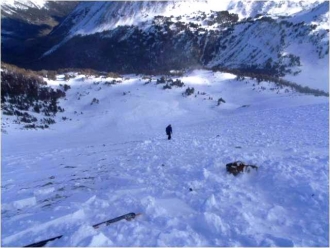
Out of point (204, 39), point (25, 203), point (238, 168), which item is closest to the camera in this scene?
point (25, 203)

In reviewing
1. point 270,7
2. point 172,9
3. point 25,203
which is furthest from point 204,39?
point 25,203

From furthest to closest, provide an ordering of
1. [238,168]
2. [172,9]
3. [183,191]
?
[172,9] → [238,168] → [183,191]

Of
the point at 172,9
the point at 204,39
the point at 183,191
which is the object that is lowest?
the point at 183,191

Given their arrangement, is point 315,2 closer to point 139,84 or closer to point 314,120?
point 139,84

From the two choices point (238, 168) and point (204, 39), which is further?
point (204, 39)

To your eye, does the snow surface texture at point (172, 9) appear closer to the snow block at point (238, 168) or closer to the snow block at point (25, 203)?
the snow block at point (238, 168)

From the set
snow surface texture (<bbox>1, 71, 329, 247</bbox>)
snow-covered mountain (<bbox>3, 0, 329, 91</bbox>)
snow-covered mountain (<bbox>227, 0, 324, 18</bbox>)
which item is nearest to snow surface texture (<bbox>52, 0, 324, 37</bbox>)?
snow-covered mountain (<bbox>227, 0, 324, 18</bbox>)

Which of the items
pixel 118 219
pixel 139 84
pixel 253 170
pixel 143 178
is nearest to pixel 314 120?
pixel 253 170

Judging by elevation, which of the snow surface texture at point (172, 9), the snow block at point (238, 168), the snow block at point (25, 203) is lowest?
the snow block at point (25, 203)

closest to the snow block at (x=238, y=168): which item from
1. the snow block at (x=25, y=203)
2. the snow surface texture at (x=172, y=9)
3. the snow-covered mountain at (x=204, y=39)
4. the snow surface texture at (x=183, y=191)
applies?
the snow surface texture at (x=183, y=191)

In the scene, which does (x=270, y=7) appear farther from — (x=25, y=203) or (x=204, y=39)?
(x=25, y=203)

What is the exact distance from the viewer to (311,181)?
9344mm

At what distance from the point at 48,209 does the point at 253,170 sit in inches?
247

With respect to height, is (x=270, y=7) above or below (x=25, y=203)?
above
